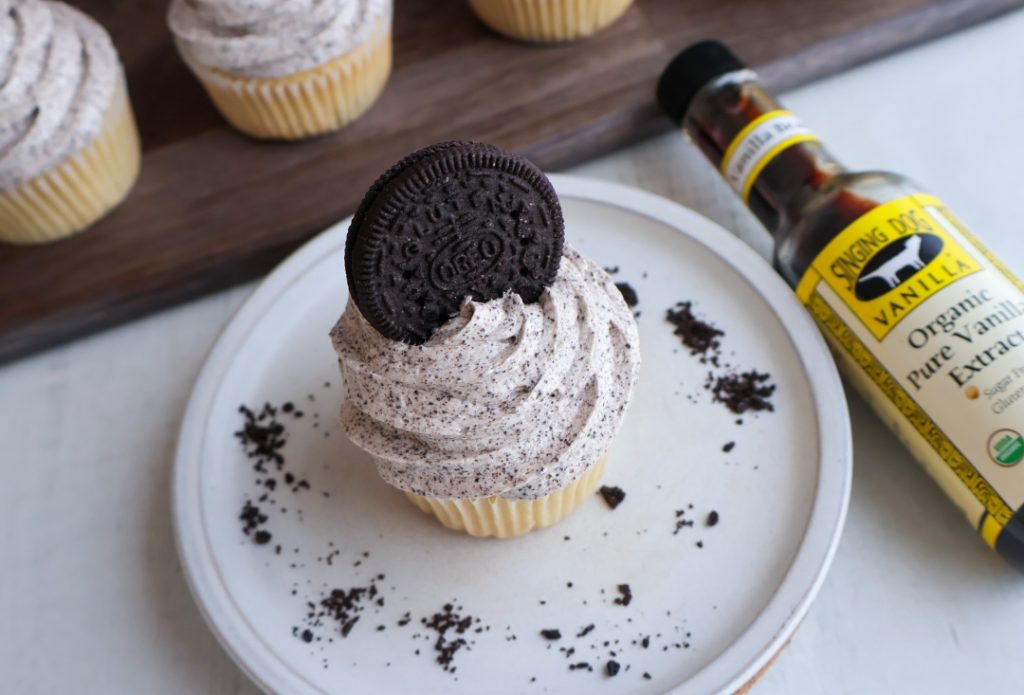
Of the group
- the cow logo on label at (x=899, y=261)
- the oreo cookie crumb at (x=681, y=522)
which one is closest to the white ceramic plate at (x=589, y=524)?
the oreo cookie crumb at (x=681, y=522)

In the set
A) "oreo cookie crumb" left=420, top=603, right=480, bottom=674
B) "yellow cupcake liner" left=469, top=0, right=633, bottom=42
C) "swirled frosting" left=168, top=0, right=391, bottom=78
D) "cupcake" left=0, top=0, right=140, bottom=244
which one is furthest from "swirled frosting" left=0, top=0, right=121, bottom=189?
"oreo cookie crumb" left=420, top=603, right=480, bottom=674

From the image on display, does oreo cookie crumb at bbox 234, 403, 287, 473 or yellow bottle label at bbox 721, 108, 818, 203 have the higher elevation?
yellow bottle label at bbox 721, 108, 818, 203

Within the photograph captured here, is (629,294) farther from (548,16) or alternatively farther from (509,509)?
(548,16)

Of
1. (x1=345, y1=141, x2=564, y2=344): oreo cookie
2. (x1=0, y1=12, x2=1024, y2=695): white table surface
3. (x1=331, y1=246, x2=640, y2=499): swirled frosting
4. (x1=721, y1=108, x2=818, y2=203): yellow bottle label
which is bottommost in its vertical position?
(x1=0, y1=12, x2=1024, y2=695): white table surface

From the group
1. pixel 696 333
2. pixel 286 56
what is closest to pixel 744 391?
pixel 696 333

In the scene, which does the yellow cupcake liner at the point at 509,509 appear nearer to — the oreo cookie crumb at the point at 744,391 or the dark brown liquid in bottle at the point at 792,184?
the oreo cookie crumb at the point at 744,391

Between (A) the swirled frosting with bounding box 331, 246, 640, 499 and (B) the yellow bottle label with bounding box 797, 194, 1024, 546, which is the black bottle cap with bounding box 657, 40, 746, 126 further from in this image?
(A) the swirled frosting with bounding box 331, 246, 640, 499
